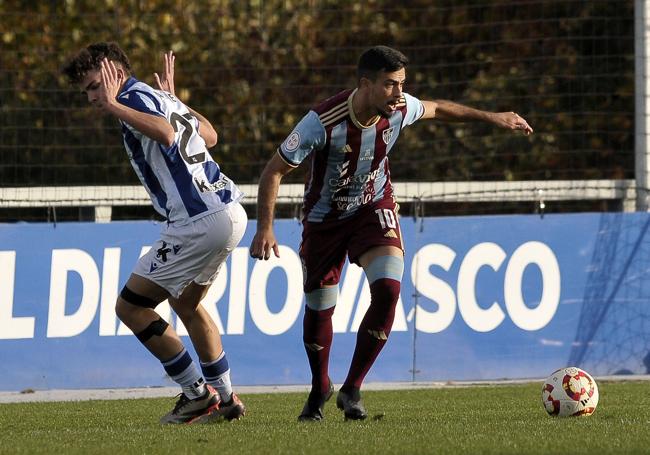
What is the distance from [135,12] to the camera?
780 inches

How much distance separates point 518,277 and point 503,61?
714 cm

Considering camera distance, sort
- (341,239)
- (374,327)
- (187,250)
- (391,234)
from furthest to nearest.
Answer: (341,239) → (391,234) → (374,327) → (187,250)

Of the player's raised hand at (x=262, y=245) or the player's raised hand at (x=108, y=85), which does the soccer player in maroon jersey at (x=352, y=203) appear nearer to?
the player's raised hand at (x=262, y=245)

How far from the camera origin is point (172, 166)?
798 centimetres

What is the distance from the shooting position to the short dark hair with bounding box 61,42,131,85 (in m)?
7.93

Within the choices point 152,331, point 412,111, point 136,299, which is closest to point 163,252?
point 136,299

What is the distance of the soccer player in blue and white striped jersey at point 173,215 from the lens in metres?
7.96

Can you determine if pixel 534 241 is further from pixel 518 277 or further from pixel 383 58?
pixel 383 58

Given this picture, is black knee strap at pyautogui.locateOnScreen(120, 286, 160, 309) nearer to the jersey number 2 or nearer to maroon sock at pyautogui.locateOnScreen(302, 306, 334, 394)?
the jersey number 2

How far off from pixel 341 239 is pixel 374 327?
1.92 feet

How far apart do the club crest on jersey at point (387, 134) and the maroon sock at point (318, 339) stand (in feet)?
3.47

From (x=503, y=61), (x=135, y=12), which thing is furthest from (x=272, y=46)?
→ (x=503, y=61)

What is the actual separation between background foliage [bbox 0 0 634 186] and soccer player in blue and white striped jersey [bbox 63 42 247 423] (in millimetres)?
9306

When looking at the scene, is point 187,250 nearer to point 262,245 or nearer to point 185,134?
point 262,245
